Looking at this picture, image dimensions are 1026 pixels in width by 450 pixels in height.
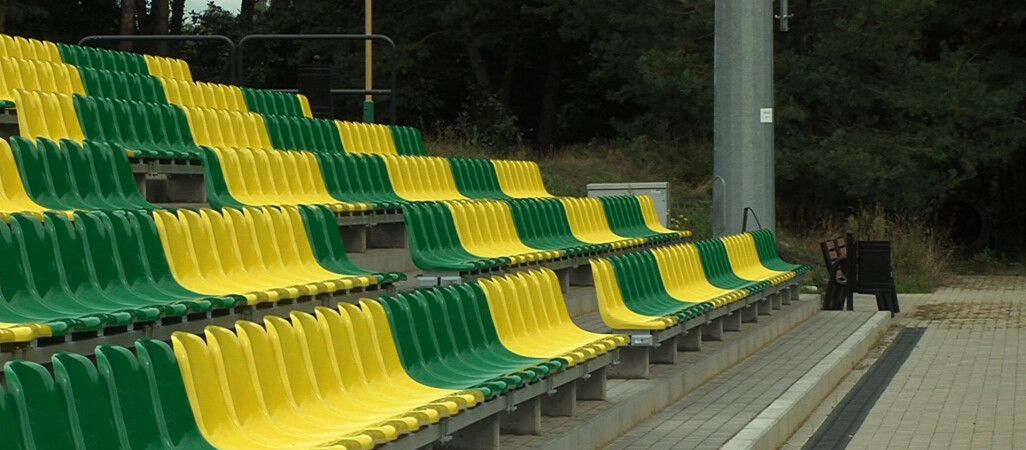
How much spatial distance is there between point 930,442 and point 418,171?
6016mm

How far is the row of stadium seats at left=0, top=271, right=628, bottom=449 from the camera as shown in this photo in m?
3.53

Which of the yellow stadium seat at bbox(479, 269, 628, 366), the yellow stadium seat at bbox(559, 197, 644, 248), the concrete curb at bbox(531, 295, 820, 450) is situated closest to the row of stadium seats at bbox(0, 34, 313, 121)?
the yellow stadium seat at bbox(559, 197, 644, 248)

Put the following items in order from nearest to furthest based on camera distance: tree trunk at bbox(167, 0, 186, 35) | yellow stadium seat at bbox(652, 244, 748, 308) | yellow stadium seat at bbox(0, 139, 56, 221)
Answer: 1. yellow stadium seat at bbox(0, 139, 56, 221)
2. yellow stadium seat at bbox(652, 244, 748, 308)
3. tree trunk at bbox(167, 0, 186, 35)

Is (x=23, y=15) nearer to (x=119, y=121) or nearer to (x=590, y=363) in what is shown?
(x=119, y=121)

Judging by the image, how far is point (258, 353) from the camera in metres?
4.66

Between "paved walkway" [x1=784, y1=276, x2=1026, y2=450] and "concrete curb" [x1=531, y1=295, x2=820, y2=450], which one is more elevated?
"concrete curb" [x1=531, y1=295, x2=820, y2=450]

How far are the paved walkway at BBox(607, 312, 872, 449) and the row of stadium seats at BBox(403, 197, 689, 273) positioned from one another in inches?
67.9

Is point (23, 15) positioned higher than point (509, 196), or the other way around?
point (23, 15)

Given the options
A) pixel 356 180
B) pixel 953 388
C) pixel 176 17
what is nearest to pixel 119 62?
pixel 356 180

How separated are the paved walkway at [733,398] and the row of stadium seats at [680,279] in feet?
1.62

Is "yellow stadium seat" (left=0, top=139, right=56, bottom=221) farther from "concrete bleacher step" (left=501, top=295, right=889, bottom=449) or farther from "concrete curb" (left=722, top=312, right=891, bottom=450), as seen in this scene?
"concrete curb" (left=722, top=312, right=891, bottom=450)

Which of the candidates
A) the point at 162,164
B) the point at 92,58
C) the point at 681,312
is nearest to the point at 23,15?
the point at 92,58

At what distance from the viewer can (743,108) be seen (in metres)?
16.2

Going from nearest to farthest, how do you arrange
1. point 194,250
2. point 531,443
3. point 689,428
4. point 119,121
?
point 531,443 < point 194,250 < point 689,428 < point 119,121
